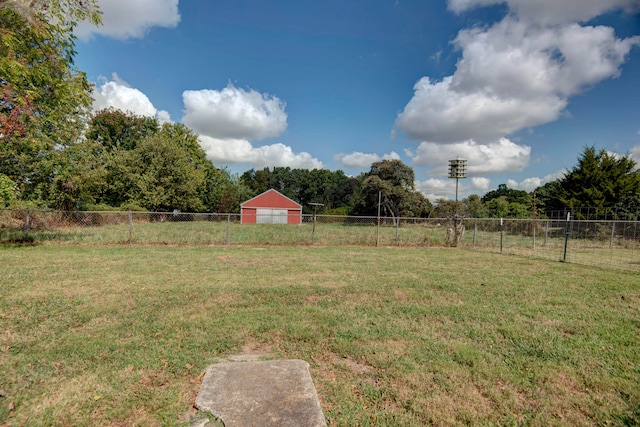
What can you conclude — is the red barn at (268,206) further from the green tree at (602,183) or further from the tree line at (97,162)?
the green tree at (602,183)

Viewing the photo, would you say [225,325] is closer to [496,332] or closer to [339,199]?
[496,332]

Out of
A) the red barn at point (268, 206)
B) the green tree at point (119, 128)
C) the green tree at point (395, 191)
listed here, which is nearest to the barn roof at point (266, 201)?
the red barn at point (268, 206)

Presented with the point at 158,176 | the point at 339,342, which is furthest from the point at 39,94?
the point at 158,176

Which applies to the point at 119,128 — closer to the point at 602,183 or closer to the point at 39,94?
the point at 39,94

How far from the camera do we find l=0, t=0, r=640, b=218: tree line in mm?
8078

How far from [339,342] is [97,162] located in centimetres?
1980

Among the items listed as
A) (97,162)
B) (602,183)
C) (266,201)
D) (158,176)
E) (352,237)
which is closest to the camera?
(352,237)

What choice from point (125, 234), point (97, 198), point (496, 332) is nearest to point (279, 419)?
point (496, 332)

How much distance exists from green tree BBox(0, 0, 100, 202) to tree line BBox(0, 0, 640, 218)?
34 millimetres

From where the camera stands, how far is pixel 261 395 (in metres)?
2.57

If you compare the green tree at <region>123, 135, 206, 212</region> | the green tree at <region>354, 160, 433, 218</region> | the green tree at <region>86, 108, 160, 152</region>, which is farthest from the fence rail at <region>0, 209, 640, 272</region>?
the green tree at <region>86, 108, 160, 152</region>

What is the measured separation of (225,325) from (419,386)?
8.27ft

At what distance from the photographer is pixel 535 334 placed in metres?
4.06

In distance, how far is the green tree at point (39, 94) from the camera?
24.1ft
